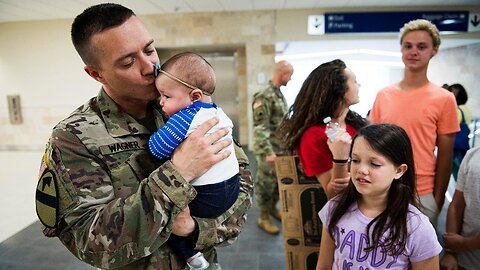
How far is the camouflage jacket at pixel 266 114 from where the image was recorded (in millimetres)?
3035

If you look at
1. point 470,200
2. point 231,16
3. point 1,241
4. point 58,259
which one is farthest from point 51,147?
point 231,16

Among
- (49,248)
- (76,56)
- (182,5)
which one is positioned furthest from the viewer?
(76,56)

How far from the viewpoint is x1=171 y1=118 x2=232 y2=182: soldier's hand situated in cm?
78

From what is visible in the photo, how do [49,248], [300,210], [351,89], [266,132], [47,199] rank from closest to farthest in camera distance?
[47,199] < [351,89] < [300,210] < [49,248] < [266,132]

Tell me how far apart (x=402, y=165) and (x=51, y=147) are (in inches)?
47.4

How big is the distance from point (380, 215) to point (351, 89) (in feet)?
1.99

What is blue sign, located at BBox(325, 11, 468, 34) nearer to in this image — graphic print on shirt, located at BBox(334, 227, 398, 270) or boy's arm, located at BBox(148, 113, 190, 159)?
graphic print on shirt, located at BBox(334, 227, 398, 270)

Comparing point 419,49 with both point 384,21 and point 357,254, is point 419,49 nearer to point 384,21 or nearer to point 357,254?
point 357,254

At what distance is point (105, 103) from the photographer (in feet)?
3.01

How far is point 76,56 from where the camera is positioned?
6496mm

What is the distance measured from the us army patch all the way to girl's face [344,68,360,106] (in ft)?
4.09

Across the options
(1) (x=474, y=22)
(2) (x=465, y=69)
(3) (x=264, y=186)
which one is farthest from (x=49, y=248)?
(2) (x=465, y=69)

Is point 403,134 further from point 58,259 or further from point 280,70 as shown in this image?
point 58,259

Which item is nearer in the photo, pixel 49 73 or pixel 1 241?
pixel 1 241
